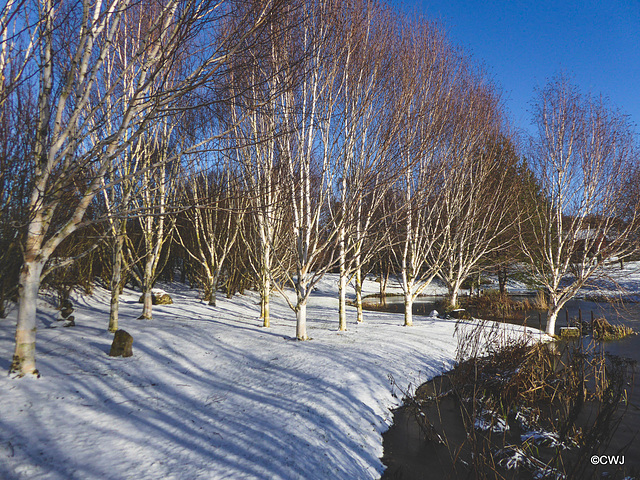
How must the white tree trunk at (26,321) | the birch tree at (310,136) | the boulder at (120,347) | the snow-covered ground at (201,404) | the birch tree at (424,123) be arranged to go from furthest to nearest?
the birch tree at (424,123) → the birch tree at (310,136) → the boulder at (120,347) → the white tree trunk at (26,321) → the snow-covered ground at (201,404)

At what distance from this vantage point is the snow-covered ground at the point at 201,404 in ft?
11.3

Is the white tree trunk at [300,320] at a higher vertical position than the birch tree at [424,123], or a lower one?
lower

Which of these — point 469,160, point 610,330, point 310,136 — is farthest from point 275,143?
point 610,330

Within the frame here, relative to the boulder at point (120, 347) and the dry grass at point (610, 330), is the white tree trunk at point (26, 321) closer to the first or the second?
the boulder at point (120, 347)

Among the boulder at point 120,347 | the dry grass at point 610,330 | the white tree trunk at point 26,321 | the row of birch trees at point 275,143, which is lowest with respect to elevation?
the dry grass at point 610,330

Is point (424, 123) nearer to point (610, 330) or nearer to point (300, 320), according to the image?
point (300, 320)

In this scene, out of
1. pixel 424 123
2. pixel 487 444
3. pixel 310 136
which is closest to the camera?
pixel 487 444

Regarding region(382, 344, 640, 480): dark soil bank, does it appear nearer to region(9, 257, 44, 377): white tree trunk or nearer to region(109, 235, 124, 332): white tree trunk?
region(9, 257, 44, 377): white tree trunk

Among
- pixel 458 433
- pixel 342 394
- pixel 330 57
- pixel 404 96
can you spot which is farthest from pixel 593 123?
pixel 342 394

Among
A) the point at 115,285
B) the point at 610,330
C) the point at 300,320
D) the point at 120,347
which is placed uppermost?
the point at 115,285

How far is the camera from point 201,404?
15.9 feet

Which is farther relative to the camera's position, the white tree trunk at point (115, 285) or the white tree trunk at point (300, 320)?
the white tree trunk at point (300, 320)

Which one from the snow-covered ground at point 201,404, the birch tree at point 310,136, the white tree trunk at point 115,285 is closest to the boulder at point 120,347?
the snow-covered ground at point 201,404

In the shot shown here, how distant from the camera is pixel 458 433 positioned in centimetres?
517
